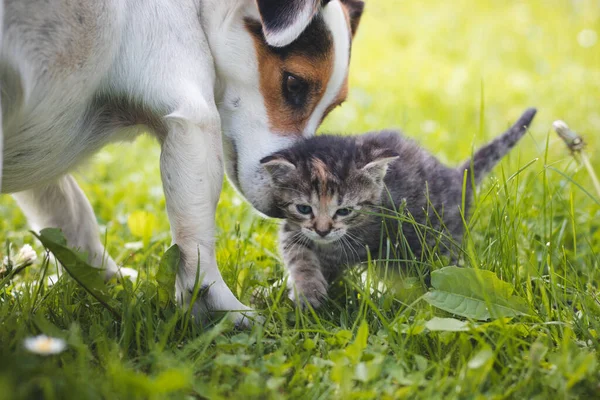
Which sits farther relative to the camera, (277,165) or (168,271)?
(277,165)

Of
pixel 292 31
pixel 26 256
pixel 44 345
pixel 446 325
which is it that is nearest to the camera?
pixel 44 345

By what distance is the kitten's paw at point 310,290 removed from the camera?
8.75 feet

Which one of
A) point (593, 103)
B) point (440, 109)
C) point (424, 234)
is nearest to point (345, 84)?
point (424, 234)

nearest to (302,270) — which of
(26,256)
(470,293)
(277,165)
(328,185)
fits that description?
(328,185)

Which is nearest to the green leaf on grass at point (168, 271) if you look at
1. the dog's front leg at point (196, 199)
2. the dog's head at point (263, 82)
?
the dog's front leg at point (196, 199)

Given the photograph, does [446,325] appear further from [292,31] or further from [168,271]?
[292,31]

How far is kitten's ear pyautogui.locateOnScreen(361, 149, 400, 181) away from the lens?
2.67 m

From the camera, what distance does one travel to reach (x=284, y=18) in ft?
8.12

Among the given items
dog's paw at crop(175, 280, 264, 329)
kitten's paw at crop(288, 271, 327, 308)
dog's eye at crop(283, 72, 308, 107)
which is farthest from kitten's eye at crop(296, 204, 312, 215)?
dog's paw at crop(175, 280, 264, 329)

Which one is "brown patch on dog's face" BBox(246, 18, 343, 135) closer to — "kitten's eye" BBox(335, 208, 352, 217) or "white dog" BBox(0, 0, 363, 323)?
"white dog" BBox(0, 0, 363, 323)

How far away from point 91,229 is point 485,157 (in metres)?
1.83

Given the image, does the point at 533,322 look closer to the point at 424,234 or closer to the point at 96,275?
the point at 424,234

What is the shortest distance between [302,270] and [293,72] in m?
0.77

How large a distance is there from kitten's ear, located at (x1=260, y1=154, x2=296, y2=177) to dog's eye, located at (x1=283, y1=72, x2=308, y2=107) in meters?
0.23
